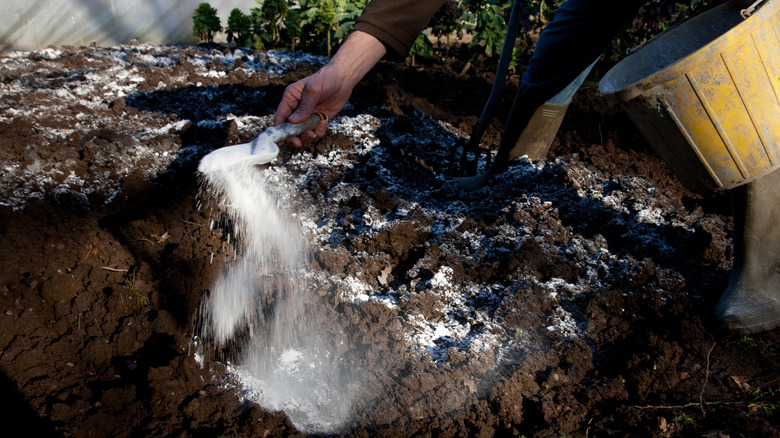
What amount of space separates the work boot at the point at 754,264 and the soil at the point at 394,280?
0.25ft

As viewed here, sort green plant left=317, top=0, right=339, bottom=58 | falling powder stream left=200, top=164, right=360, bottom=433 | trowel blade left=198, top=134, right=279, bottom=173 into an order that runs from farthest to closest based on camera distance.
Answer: green plant left=317, top=0, right=339, bottom=58, trowel blade left=198, top=134, right=279, bottom=173, falling powder stream left=200, top=164, right=360, bottom=433

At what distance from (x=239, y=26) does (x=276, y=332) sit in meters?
5.20

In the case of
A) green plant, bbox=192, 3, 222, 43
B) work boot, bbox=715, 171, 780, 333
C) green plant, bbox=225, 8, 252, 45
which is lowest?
work boot, bbox=715, 171, 780, 333

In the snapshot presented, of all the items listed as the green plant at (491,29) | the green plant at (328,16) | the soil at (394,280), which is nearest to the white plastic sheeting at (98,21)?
the green plant at (328,16)

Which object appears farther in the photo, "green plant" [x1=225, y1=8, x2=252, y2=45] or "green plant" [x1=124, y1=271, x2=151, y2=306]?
"green plant" [x1=225, y1=8, x2=252, y2=45]

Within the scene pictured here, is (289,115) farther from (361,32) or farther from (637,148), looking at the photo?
(637,148)

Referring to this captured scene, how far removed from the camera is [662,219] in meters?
2.69

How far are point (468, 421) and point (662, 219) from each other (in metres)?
1.68

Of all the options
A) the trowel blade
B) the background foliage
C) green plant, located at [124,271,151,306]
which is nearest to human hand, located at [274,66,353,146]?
the trowel blade

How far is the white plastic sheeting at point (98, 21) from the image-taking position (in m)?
5.56

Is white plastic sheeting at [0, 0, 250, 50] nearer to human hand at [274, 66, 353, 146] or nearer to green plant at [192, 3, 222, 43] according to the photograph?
green plant at [192, 3, 222, 43]

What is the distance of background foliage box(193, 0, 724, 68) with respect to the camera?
5020 mm

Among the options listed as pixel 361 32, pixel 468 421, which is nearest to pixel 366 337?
pixel 468 421

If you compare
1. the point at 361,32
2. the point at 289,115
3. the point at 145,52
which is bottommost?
the point at 289,115
